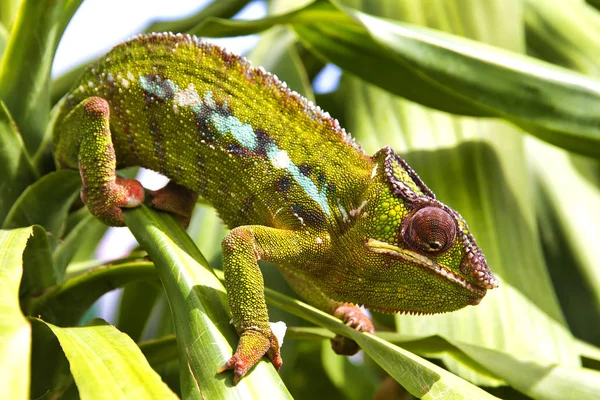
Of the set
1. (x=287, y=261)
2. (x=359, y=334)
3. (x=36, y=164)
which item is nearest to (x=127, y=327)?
(x=36, y=164)

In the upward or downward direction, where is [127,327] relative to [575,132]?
downward

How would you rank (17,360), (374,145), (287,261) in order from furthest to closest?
1. (374,145)
2. (287,261)
3. (17,360)

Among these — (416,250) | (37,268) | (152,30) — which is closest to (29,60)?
(37,268)

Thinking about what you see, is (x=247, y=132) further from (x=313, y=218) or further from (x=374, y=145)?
(x=374, y=145)

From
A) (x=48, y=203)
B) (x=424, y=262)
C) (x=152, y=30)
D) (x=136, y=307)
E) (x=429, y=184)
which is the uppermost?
(x=152, y=30)

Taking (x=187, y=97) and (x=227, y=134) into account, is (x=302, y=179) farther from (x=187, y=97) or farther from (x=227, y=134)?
(x=187, y=97)

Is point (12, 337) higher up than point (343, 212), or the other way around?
point (12, 337)

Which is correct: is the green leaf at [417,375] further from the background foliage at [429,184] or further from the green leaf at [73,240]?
the green leaf at [73,240]
